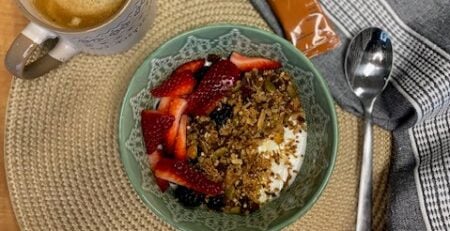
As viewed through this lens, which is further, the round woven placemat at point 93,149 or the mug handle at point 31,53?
the round woven placemat at point 93,149

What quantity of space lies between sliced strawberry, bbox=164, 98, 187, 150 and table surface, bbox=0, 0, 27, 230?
0.70 ft

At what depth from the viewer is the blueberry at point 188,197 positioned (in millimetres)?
908

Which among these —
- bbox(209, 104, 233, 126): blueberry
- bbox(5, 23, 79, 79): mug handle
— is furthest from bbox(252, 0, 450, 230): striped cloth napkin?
bbox(5, 23, 79, 79): mug handle

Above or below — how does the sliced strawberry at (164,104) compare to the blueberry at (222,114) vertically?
above

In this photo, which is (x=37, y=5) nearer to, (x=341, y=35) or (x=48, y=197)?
(x=48, y=197)

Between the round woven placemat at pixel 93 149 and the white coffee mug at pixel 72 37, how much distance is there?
0.10 ft

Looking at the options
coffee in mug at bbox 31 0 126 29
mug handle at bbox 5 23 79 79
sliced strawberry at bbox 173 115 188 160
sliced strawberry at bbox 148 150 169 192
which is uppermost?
coffee in mug at bbox 31 0 126 29

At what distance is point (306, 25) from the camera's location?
36.5 inches

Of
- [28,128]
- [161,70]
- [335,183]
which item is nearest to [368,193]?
[335,183]

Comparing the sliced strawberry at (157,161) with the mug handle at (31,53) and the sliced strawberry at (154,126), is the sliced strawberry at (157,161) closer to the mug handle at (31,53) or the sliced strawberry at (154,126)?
the sliced strawberry at (154,126)

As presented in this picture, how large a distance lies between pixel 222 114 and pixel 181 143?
0.06 meters

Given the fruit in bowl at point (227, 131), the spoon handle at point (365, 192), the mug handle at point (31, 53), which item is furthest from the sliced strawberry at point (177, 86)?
the spoon handle at point (365, 192)

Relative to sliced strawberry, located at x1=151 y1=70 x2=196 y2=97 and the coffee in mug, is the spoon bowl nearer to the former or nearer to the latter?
sliced strawberry, located at x1=151 y1=70 x2=196 y2=97

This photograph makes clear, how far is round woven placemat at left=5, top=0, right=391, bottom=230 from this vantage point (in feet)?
3.03
